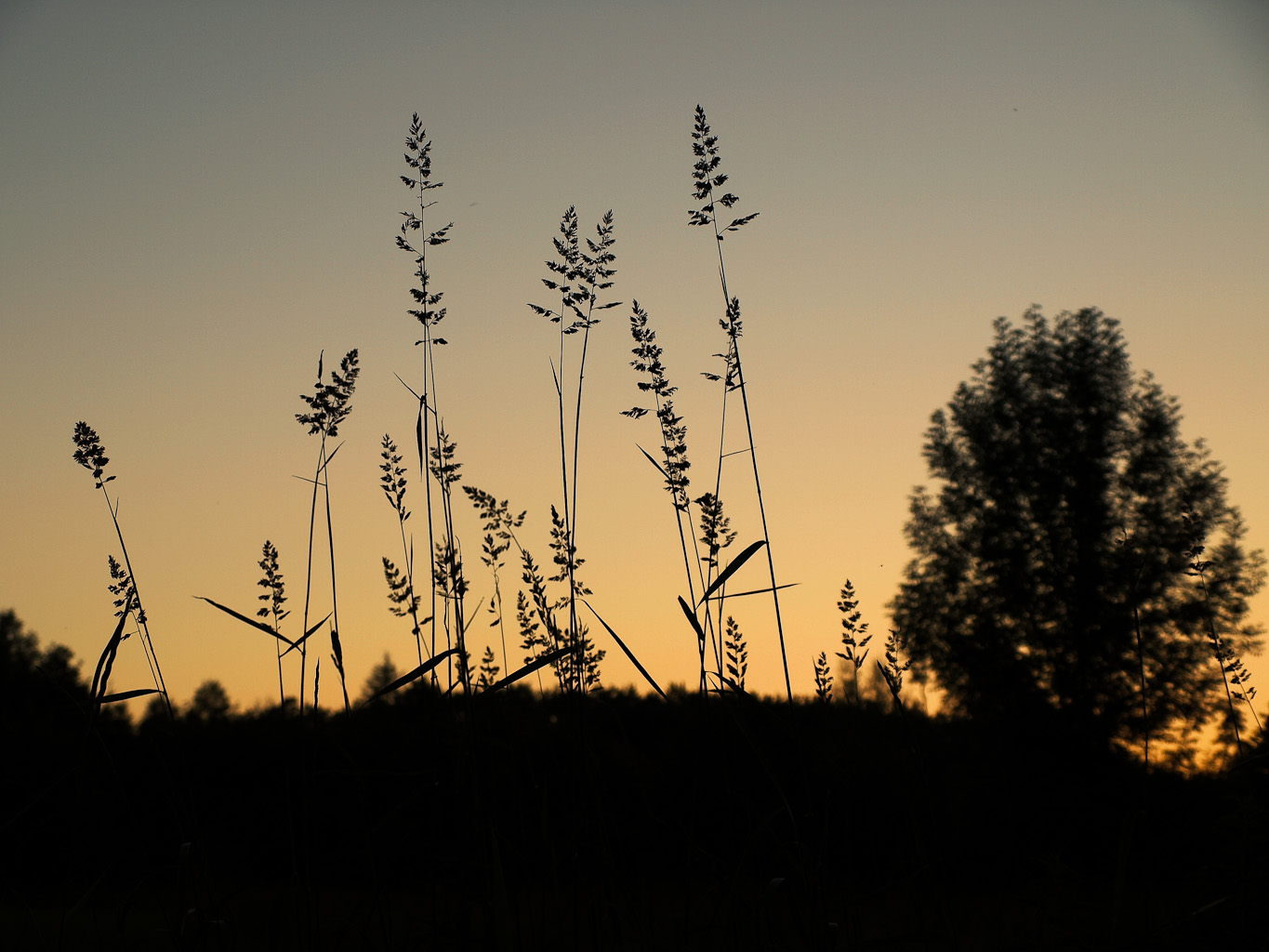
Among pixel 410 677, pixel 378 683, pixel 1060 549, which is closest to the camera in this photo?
pixel 410 677

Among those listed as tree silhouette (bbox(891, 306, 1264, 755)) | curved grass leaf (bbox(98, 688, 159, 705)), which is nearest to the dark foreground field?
curved grass leaf (bbox(98, 688, 159, 705))

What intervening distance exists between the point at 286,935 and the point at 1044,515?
797 inches

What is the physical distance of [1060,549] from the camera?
18766mm

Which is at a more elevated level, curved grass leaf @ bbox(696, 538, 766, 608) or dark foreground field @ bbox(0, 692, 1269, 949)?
curved grass leaf @ bbox(696, 538, 766, 608)

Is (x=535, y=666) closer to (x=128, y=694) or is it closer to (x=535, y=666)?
(x=535, y=666)

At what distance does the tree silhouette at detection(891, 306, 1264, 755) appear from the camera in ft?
57.6

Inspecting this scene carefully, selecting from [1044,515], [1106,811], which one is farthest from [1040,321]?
[1106,811]

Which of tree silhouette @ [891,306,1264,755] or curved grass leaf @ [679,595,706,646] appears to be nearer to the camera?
curved grass leaf @ [679,595,706,646]

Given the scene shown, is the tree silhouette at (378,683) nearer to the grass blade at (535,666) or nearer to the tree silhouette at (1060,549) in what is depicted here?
the grass blade at (535,666)

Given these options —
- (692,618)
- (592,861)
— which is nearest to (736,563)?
(692,618)

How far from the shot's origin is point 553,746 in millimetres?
2139

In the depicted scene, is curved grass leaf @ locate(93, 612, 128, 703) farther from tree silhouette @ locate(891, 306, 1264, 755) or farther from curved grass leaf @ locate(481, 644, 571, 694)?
tree silhouette @ locate(891, 306, 1264, 755)

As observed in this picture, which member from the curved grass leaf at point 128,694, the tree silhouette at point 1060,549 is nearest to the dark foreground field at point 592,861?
the curved grass leaf at point 128,694

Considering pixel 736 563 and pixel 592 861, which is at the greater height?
pixel 736 563
